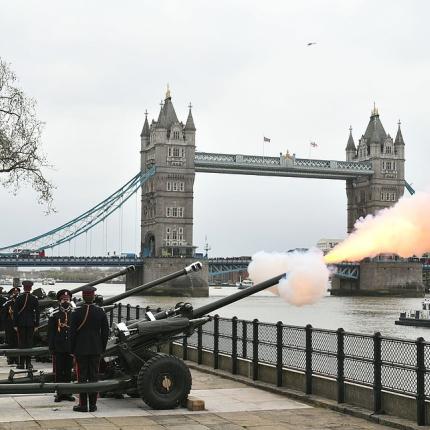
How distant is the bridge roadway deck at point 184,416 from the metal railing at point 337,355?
582 millimetres

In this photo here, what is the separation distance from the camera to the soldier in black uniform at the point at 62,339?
13.3m

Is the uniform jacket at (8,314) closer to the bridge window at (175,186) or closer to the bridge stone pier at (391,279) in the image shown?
the bridge window at (175,186)

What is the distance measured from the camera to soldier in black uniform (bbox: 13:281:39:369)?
52.2 ft

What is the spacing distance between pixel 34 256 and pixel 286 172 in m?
44.9

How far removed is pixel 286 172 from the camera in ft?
471

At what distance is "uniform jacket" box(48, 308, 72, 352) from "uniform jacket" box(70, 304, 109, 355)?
1.42 metres

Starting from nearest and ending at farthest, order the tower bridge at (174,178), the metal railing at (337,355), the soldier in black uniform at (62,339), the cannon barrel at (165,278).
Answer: the metal railing at (337,355)
the soldier in black uniform at (62,339)
the cannon barrel at (165,278)
the tower bridge at (174,178)

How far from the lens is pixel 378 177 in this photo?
155 m

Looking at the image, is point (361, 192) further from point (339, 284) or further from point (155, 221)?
point (155, 221)

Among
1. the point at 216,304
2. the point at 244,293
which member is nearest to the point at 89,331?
the point at 216,304

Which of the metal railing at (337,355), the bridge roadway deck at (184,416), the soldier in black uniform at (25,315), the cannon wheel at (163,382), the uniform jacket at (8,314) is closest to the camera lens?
the bridge roadway deck at (184,416)

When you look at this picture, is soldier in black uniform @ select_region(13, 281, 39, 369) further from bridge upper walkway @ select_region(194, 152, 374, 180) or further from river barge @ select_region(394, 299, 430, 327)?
bridge upper walkway @ select_region(194, 152, 374, 180)

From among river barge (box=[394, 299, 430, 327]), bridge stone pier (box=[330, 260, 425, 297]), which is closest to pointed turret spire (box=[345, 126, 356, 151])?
bridge stone pier (box=[330, 260, 425, 297])

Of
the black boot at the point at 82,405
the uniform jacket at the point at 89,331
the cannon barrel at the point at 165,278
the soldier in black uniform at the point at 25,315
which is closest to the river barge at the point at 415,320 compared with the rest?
the cannon barrel at the point at 165,278
